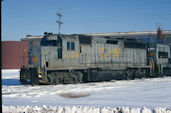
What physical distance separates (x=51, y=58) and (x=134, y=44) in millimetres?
9166

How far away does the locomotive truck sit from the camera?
1556cm

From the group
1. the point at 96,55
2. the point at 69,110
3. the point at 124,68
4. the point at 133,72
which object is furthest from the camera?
the point at 133,72

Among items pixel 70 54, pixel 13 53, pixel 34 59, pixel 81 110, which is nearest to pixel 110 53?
pixel 70 54

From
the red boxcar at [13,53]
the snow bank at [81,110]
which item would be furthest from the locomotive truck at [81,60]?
the red boxcar at [13,53]

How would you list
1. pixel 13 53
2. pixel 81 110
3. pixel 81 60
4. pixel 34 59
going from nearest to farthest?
pixel 81 110 → pixel 34 59 → pixel 81 60 → pixel 13 53

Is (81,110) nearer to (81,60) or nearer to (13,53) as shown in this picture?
(81,60)

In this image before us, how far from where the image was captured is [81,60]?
1695cm

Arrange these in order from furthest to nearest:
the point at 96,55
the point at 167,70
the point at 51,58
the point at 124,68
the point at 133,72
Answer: the point at 167,70
the point at 133,72
the point at 124,68
the point at 96,55
the point at 51,58

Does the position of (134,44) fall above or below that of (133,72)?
above

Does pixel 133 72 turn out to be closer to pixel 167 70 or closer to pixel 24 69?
pixel 167 70

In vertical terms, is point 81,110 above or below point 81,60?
below

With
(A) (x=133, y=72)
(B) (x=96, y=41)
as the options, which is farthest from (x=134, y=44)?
(B) (x=96, y=41)

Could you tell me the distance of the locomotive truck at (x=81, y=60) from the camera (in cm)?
1556

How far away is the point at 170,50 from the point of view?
2758 centimetres
